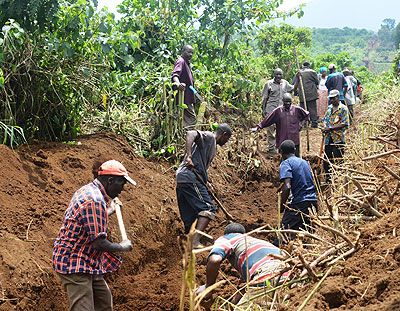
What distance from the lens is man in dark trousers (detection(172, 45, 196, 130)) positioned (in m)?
8.31

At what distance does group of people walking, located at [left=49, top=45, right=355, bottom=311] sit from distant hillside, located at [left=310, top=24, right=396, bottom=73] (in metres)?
48.1

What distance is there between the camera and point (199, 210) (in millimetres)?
→ 6090

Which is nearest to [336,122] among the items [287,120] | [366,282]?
[287,120]

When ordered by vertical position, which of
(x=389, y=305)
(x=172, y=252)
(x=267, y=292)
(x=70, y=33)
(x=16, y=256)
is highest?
(x=70, y=33)

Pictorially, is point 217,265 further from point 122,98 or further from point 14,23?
point 122,98

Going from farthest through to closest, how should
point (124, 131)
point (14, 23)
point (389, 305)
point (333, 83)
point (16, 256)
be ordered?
point (333, 83) → point (124, 131) → point (14, 23) → point (16, 256) → point (389, 305)

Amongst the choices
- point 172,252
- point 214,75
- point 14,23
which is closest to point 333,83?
point 214,75

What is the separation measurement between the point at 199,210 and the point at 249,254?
2348 mm

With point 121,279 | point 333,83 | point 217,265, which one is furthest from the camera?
point 333,83

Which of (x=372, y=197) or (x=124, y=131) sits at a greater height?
(x=372, y=197)

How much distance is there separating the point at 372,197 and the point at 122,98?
6093 millimetres

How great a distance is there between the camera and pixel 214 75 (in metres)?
10.8

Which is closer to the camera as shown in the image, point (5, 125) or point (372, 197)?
point (372, 197)

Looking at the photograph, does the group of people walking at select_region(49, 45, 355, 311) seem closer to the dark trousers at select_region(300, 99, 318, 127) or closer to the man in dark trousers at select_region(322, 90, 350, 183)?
the man in dark trousers at select_region(322, 90, 350, 183)
